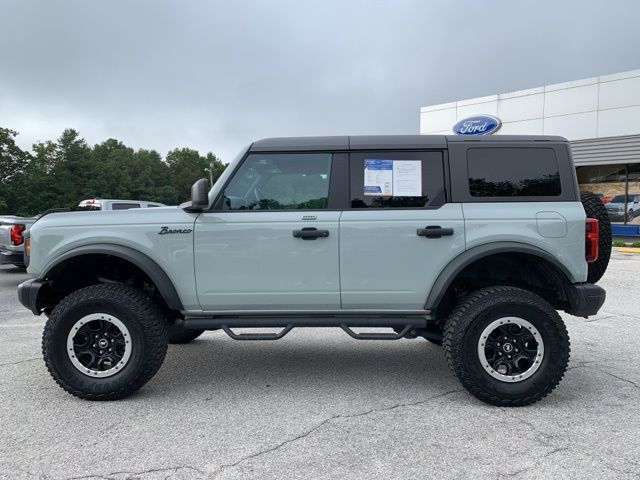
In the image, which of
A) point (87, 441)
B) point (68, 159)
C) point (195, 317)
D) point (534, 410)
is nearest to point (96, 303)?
point (195, 317)

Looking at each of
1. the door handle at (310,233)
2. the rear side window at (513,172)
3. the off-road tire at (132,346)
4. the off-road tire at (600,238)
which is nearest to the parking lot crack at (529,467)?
the off-road tire at (600,238)

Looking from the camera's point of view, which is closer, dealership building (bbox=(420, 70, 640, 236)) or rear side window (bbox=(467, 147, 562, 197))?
rear side window (bbox=(467, 147, 562, 197))

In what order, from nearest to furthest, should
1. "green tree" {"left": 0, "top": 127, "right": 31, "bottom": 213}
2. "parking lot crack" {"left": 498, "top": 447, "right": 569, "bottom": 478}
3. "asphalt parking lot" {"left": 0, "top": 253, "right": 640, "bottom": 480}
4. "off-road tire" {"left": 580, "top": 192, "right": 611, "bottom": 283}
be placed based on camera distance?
"parking lot crack" {"left": 498, "top": 447, "right": 569, "bottom": 478} → "asphalt parking lot" {"left": 0, "top": 253, "right": 640, "bottom": 480} → "off-road tire" {"left": 580, "top": 192, "right": 611, "bottom": 283} → "green tree" {"left": 0, "top": 127, "right": 31, "bottom": 213}

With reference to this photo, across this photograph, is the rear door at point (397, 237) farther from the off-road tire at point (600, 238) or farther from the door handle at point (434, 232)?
the off-road tire at point (600, 238)

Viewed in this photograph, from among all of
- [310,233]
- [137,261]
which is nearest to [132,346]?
[137,261]

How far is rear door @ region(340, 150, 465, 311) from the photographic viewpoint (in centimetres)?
377

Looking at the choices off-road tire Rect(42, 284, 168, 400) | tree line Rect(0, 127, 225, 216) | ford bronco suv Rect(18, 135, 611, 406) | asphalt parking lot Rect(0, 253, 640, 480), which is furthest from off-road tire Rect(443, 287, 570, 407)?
tree line Rect(0, 127, 225, 216)

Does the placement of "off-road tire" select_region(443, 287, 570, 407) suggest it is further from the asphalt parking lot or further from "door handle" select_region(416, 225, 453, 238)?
"door handle" select_region(416, 225, 453, 238)

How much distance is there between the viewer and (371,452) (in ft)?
9.70

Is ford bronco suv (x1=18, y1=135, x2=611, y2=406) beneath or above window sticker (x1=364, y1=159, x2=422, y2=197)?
beneath

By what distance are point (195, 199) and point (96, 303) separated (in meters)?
1.11

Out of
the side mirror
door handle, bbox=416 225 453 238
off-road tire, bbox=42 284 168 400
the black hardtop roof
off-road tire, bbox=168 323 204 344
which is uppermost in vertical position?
the black hardtop roof

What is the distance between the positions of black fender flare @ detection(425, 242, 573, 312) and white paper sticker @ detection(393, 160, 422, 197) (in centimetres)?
61

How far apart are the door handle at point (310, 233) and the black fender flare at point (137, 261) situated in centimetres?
108
